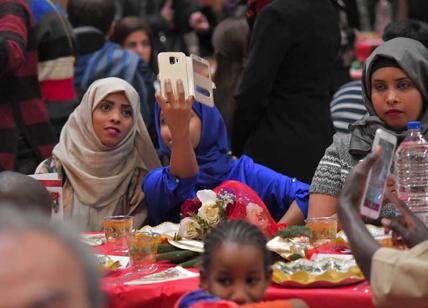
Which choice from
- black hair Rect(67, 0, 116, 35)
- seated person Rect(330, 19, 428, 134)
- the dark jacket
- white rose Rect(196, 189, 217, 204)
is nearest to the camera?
white rose Rect(196, 189, 217, 204)

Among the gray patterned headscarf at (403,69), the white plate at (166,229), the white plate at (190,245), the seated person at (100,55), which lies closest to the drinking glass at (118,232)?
the white plate at (166,229)

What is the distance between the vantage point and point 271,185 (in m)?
4.86

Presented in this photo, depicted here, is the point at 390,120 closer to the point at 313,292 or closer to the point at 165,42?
the point at 313,292

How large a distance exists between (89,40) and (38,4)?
1.03 metres

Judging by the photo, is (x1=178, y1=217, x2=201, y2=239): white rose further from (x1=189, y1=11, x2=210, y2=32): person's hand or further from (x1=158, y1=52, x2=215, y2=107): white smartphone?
(x1=189, y1=11, x2=210, y2=32): person's hand

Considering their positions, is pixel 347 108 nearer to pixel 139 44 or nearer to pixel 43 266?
pixel 139 44

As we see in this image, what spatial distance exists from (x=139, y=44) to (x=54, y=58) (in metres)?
2.25

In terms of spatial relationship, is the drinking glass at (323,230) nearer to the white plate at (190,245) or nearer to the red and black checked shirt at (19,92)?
the white plate at (190,245)

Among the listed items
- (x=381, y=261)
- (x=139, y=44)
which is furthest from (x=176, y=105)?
(x=139, y=44)

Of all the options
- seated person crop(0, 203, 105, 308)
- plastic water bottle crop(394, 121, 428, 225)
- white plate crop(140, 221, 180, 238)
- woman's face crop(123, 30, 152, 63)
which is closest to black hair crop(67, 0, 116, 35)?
woman's face crop(123, 30, 152, 63)

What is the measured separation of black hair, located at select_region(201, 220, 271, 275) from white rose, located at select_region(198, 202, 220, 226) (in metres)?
0.83

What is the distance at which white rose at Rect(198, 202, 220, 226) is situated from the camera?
12.8 feet

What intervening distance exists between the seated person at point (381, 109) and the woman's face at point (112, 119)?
1009 mm

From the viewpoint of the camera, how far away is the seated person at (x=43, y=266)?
66.8 inches
